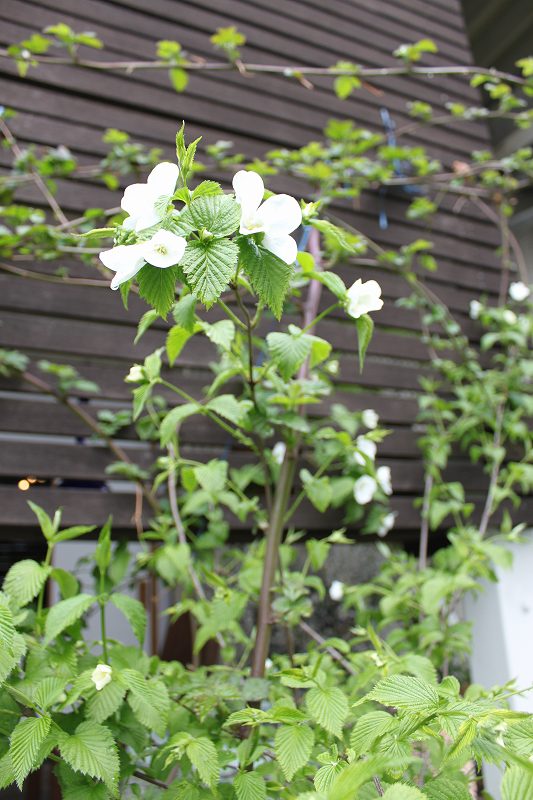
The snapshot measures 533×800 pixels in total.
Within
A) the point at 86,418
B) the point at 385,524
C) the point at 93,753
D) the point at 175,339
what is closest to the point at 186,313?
the point at 175,339

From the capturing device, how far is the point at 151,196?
68 cm

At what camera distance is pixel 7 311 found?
5.37 ft

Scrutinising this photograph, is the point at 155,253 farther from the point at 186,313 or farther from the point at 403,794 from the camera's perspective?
the point at 403,794

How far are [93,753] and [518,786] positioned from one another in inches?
17.8

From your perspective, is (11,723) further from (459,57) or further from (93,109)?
(459,57)

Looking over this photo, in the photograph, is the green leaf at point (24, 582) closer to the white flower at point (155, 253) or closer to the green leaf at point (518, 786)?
Result: the white flower at point (155, 253)

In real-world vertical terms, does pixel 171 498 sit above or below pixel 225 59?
below

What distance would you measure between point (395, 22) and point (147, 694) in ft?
9.44

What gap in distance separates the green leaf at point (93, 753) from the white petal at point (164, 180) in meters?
0.61

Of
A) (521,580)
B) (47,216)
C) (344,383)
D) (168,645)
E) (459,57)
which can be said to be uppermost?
(459,57)

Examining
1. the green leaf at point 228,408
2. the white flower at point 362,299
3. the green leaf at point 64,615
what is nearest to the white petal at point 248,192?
the white flower at point 362,299

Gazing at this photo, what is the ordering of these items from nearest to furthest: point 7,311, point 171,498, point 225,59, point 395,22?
point 171,498, point 7,311, point 225,59, point 395,22

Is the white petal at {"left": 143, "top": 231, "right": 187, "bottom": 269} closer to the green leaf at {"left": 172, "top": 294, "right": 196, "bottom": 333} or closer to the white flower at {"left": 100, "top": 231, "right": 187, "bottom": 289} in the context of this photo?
the white flower at {"left": 100, "top": 231, "right": 187, "bottom": 289}

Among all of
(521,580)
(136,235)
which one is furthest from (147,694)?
(521,580)
